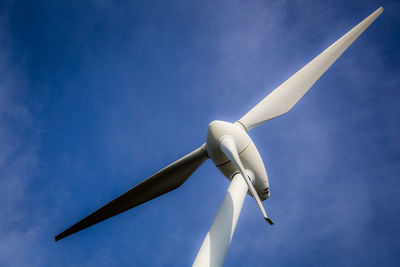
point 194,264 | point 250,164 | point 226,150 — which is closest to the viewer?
point 194,264

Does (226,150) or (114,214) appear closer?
(226,150)

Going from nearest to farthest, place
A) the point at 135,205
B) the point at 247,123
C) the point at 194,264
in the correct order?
the point at 194,264, the point at 247,123, the point at 135,205

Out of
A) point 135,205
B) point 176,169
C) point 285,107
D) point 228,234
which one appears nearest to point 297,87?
point 285,107

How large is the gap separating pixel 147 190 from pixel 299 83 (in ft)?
26.8

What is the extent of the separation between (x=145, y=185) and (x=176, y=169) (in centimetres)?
149

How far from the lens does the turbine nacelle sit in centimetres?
1035

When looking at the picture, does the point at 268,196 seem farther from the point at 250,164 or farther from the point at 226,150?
the point at 226,150

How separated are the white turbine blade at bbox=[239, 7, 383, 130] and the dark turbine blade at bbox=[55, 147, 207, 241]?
3166 millimetres

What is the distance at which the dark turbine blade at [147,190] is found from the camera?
40.8ft

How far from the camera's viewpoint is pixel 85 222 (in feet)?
41.1

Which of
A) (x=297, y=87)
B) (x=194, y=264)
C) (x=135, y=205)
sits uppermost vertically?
→ (x=297, y=87)

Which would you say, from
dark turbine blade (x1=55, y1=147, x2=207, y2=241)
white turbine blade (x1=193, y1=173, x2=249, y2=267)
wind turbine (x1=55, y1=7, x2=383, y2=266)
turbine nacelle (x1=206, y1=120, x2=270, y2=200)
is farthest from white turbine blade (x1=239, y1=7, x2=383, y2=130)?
white turbine blade (x1=193, y1=173, x2=249, y2=267)

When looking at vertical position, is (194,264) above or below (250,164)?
below

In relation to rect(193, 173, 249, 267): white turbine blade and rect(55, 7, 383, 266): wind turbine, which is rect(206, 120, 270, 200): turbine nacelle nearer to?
rect(55, 7, 383, 266): wind turbine
